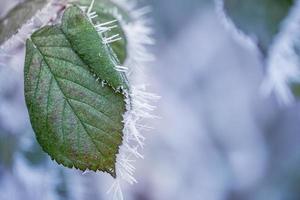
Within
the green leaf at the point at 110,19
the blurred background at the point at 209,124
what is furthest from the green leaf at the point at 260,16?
the blurred background at the point at 209,124

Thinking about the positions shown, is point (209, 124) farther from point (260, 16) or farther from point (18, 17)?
point (18, 17)

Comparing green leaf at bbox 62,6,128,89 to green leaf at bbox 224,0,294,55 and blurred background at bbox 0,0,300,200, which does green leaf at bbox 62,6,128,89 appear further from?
blurred background at bbox 0,0,300,200

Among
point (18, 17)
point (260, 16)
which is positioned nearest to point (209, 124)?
point (260, 16)

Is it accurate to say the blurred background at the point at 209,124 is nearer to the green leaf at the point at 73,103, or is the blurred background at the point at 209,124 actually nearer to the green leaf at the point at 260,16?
the green leaf at the point at 260,16

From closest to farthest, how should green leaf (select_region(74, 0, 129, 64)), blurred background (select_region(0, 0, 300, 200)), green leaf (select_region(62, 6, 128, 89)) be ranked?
1. green leaf (select_region(62, 6, 128, 89))
2. green leaf (select_region(74, 0, 129, 64))
3. blurred background (select_region(0, 0, 300, 200))

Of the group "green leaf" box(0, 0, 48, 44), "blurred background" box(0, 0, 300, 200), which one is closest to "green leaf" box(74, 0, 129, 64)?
"green leaf" box(0, 0, 48, 44)

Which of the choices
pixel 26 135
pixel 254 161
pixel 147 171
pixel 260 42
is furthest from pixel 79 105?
pixel 254 161

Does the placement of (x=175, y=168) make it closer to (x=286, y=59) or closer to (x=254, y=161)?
(x=254, y=161)
